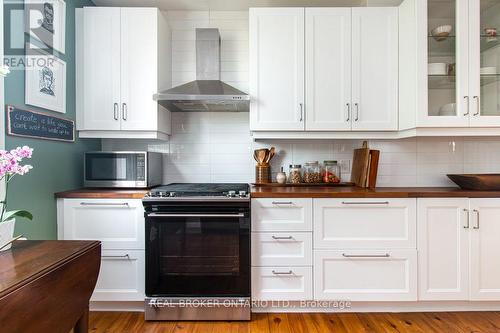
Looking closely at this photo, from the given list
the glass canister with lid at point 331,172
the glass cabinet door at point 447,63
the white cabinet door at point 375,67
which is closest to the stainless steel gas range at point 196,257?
the glass canister with lid at point 331,172

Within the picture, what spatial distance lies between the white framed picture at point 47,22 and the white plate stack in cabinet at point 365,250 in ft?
7.20

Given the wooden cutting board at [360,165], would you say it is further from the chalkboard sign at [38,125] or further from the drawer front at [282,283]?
the chalkboard sign at [38,125]

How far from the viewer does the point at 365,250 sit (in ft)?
6.53

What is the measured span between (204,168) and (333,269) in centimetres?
141

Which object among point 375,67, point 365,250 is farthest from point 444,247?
point 375,67

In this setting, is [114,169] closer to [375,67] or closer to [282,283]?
[282,283]

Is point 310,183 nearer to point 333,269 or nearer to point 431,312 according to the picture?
point 333,269

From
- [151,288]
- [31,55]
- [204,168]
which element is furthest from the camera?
[204,168]

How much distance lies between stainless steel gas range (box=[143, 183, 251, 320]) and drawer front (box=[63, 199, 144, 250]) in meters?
0.14

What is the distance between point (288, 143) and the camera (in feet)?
8.47

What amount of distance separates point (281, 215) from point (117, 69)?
174 centimetres

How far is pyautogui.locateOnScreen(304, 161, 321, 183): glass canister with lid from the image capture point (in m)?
2.48

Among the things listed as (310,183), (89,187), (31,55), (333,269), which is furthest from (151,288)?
(31,55)

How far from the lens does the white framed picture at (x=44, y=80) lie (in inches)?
69.6
